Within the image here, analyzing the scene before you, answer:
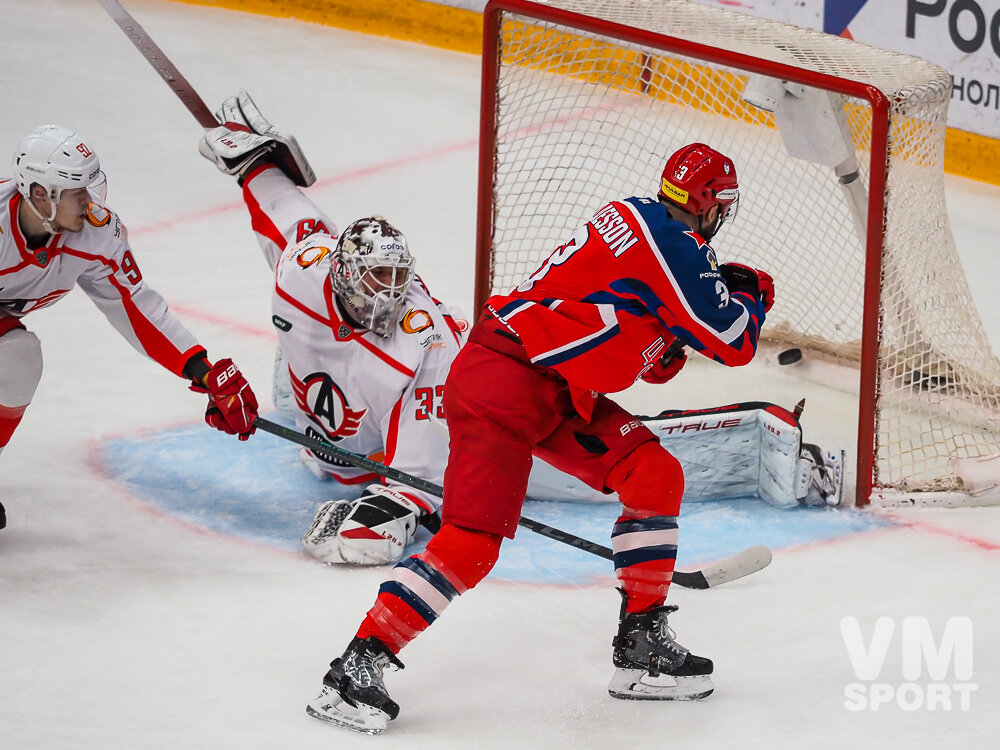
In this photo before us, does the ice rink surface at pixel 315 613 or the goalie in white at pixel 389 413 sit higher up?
the goalie in white at pixel 389 413

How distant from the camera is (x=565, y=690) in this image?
9.44 feet

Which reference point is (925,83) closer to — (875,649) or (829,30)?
(875,649)

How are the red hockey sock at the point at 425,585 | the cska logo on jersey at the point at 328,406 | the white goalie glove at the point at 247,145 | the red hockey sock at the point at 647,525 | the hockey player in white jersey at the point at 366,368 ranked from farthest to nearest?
the white goalie glove at the point at 247,145 → the cska logo on jersey at the point at 328,406 → the hockey player in white jersey at the point at 366,368 → the red hockey sock at the point at 647,525 → the red hockey sock at the point at 425,585

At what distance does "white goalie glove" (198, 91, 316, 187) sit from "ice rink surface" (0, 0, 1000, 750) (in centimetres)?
69

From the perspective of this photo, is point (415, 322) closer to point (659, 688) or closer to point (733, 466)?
point (733, 466)

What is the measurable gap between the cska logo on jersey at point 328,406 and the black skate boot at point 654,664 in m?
1.05

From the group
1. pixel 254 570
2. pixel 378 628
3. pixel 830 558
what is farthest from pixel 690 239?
pixel 254 570

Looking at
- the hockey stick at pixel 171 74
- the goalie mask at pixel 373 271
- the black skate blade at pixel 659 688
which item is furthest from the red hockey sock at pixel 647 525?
the hockey stick at pixel 171 74

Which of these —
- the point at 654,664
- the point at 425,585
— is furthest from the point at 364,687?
the point at 654,664

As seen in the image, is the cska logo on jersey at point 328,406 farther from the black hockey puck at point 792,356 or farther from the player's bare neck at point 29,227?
the black hockey puck at point 792,356

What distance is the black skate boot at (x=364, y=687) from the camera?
2654 mm

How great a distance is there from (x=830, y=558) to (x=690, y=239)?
1.09 m

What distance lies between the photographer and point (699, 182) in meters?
2.84

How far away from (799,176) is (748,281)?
68.9 inches
